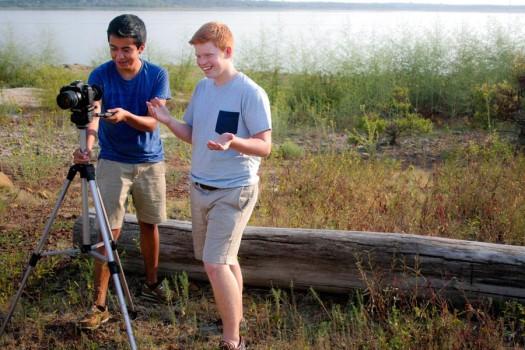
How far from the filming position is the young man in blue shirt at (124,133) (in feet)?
12.8

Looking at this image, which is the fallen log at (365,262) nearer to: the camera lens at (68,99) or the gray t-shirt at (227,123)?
the gray t-shirt at (227,123)

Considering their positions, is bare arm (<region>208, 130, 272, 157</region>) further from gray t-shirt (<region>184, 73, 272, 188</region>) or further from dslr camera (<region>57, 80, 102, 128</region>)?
dslr camera (<region>57, 80, 102, 128</region>)

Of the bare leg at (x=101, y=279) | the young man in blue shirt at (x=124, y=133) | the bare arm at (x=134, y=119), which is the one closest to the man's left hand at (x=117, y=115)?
the bare arm at (x=134, y=119)

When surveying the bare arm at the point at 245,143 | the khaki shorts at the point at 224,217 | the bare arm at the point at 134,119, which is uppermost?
the bare arm at the point at 134,119

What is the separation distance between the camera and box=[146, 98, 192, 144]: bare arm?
3.70 m

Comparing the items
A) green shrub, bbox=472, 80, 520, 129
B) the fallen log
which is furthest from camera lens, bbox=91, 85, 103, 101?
green shrub, bbox=472, 80, 520, 129

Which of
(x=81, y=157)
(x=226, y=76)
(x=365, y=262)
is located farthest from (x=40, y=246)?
(x=365, y=262)

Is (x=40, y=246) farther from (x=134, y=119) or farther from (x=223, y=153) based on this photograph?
(x=223, y=153)

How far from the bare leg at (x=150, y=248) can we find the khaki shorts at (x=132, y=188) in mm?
90

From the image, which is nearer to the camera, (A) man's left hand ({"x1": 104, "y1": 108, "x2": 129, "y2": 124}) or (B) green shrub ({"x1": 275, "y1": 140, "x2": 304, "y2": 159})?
(A) man's left hand ({"x1": 104, "y1": 108, "x2": 129, "y2": 124})

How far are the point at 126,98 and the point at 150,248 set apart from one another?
36.0 inches

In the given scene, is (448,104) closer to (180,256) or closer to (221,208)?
(180,256)

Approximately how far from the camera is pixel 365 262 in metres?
4.30

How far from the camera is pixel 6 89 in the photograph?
40.4ft
